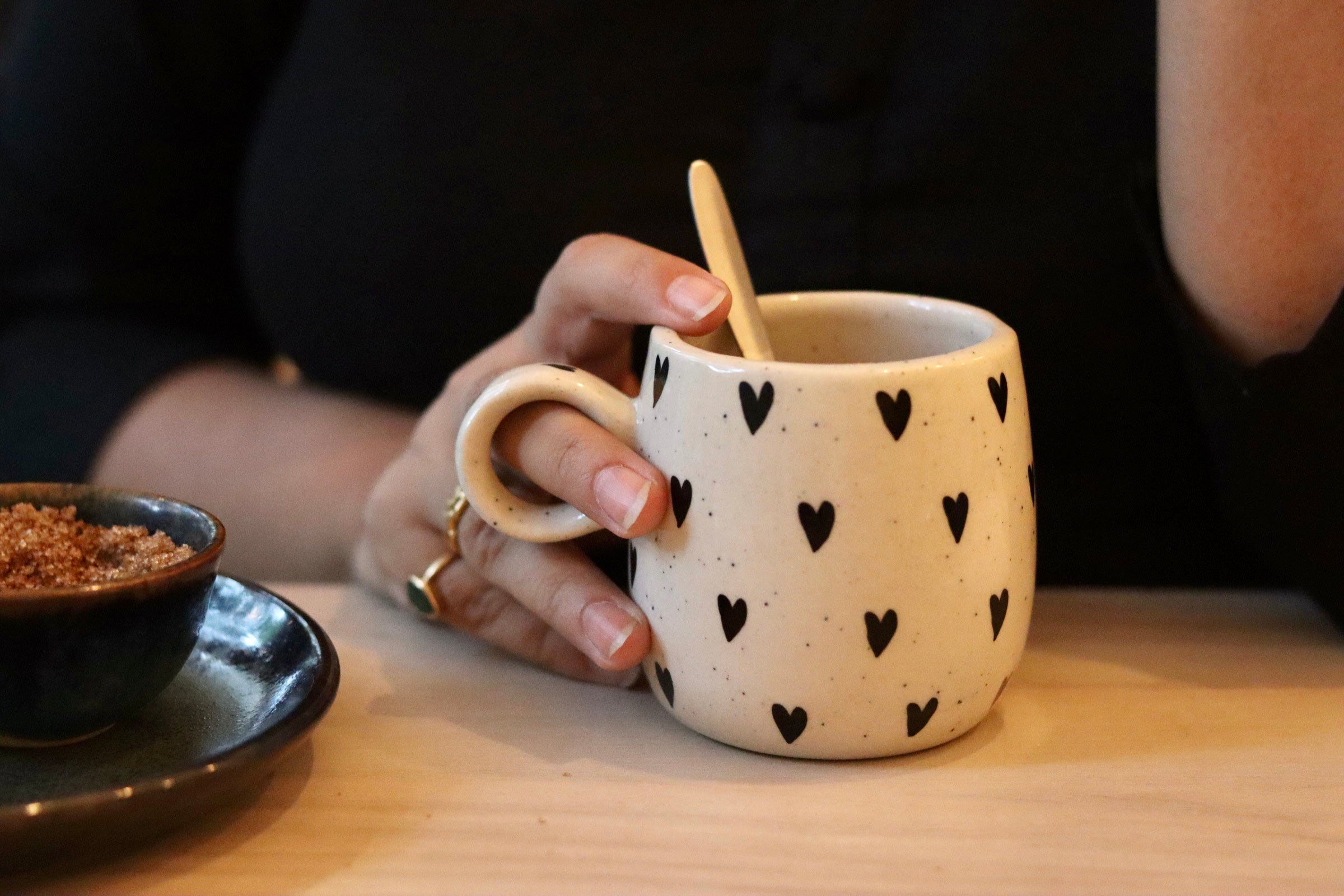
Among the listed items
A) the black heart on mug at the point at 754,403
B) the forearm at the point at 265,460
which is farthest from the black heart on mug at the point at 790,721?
the forearm at the point at 265,460

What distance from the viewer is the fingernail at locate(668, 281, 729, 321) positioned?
460 mm

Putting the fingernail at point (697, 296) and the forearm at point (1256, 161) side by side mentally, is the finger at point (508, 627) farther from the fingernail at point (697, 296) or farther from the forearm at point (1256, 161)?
the forearm at point (1256, 161)

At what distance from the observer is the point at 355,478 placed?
2.59 feet

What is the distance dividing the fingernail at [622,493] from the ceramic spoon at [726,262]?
9cm

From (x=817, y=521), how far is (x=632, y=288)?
14 cm

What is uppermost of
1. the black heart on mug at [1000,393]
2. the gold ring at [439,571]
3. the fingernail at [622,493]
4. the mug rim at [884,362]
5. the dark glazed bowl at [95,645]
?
the mug rim at [884,362]

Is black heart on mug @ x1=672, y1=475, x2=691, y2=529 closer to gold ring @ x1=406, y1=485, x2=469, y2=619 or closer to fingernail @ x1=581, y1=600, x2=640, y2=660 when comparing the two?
fingernail @ x1=581, y1=600, x2=640, y2=660

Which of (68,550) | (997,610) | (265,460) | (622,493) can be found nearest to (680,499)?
(622,493)

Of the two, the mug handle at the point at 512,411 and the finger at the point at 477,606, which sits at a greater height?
the mug handle at the point at 512,411

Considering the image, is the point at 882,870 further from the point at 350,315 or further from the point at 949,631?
the point at 350,315

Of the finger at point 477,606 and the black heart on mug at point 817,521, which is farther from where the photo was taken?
the finger at point 477,606

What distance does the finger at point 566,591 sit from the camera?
1.55 feet

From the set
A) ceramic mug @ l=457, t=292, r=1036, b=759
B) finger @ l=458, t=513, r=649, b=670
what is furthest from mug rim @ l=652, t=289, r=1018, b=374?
finger @ l=458, t=513, r=649, b=670

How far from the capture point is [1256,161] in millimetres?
533
